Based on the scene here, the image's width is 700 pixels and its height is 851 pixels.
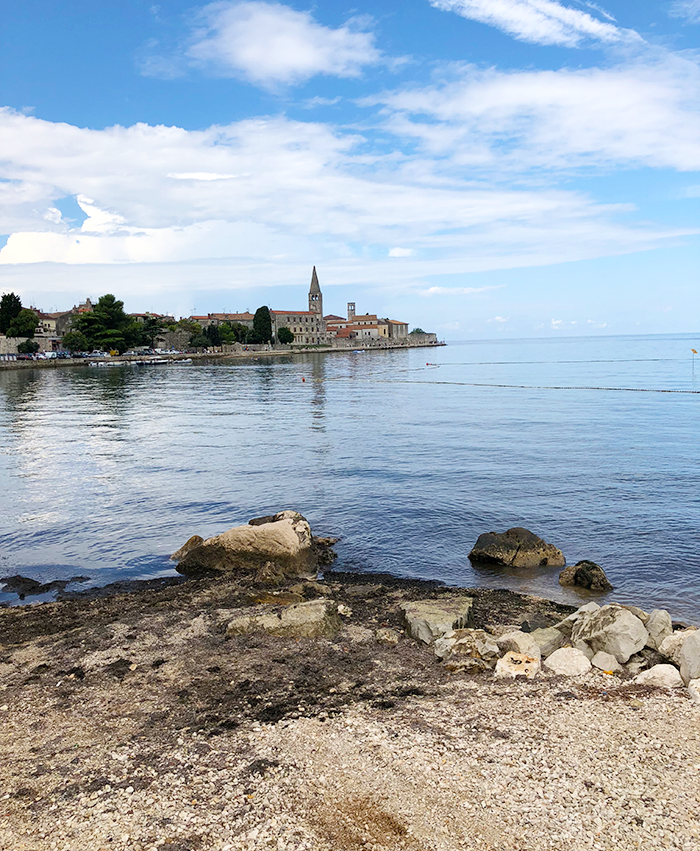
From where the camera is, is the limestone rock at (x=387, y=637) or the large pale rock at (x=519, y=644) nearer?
the large pale rock at (x=519, y=644)

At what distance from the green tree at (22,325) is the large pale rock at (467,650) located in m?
152

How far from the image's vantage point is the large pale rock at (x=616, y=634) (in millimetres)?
9094

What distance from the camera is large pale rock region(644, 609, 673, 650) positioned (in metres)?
9.34

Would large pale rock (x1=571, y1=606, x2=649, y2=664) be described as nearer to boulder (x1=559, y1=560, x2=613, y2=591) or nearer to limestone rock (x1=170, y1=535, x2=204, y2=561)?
boulder (x1=559, y1=560, x2=613, y2=591)

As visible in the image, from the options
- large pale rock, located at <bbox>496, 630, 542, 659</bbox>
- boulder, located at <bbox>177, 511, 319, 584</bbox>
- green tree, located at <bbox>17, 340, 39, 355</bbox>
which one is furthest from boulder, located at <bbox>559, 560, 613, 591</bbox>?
green tree, located at <bbox>17, 340, 39, 355</bbox>

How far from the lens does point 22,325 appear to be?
5620 inches

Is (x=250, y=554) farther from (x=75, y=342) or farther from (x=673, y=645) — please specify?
(x=75, y=342)

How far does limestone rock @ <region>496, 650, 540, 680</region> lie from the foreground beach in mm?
135

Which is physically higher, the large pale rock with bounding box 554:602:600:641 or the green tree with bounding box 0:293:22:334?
the green tree with bounding box 0:293:22:334

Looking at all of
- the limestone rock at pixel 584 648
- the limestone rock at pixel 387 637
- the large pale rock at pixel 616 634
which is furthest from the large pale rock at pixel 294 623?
the large pale rock at pixel 616 634

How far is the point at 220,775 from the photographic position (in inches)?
259

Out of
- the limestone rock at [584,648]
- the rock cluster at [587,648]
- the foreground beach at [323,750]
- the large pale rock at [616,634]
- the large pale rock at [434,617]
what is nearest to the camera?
the foreground beach at [323,750]

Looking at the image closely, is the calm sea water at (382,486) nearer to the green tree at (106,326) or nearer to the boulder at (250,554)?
the boulder at (250,554)

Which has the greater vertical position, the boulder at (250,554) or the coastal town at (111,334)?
the coastal town at (111,334)
